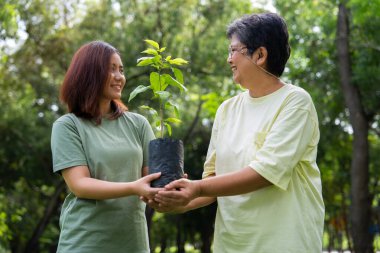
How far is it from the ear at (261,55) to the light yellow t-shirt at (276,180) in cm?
14

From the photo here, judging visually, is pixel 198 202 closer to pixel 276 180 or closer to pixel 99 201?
pixel 99 201

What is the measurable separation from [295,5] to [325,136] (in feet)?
10.3

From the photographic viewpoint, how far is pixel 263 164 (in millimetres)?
2275

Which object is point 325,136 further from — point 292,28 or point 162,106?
point 162,106

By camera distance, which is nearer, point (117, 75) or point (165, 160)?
point (165, 160)

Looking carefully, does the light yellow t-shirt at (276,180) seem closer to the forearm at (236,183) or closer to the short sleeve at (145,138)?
the forearm at (236,183)

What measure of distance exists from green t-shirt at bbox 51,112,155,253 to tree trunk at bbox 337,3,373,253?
27.1 ft

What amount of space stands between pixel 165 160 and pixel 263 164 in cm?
41

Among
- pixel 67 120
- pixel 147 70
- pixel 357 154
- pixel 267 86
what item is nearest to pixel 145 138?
pixel 67 120

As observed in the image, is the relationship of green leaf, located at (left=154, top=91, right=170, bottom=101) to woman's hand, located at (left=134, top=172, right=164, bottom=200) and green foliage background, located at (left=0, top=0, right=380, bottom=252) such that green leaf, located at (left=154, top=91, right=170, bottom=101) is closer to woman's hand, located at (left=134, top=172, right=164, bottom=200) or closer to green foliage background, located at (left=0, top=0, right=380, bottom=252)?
woman's hand, located at (left=134, top=172, right=164, bottom=200)

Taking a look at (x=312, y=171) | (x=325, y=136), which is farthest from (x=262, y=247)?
(x=325, y=136)

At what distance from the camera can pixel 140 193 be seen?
2412 mm


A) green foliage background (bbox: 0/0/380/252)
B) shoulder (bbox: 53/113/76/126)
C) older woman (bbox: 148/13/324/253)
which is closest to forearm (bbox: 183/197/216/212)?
older woman (bbox: 148/13/324/253)

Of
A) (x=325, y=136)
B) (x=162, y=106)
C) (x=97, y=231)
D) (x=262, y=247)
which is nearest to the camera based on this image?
(x=262, y=247)
